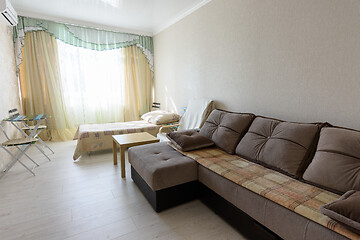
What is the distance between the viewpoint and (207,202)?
6.33 feet

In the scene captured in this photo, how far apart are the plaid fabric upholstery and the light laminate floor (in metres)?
0.47

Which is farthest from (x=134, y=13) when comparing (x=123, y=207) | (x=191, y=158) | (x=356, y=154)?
(x=356, y=154)

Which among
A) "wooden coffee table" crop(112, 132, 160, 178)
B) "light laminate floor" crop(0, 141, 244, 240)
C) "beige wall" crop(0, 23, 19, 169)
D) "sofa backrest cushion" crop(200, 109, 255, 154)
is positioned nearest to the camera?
"light laminate floor" crop(0, 141, 244, 240)

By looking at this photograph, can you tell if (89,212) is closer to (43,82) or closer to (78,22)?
(43,82)

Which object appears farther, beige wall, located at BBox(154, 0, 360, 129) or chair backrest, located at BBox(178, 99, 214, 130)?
chair backrest, located at BBox(178, 99, 214, 130)

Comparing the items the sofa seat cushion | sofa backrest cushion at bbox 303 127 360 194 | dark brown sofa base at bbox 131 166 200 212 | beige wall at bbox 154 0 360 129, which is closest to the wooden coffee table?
the sofa seat cushion

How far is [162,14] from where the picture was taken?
3.94 meters

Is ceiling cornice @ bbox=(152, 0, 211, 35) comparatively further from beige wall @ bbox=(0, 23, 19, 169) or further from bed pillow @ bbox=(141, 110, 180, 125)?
beige wall @ bbox=(0, 23, 19, 169)

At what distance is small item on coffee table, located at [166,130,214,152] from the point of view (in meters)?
2.21

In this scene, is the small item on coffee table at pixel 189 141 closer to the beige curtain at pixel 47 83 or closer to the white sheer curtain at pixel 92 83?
the white sheer curtain at pixel 92 83

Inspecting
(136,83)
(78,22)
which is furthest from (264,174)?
(78,22)

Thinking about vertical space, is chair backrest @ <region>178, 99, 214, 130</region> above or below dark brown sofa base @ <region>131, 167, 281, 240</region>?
above

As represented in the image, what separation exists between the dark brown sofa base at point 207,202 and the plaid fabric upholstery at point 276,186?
25cm

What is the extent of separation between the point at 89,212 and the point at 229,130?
1.70 meters
